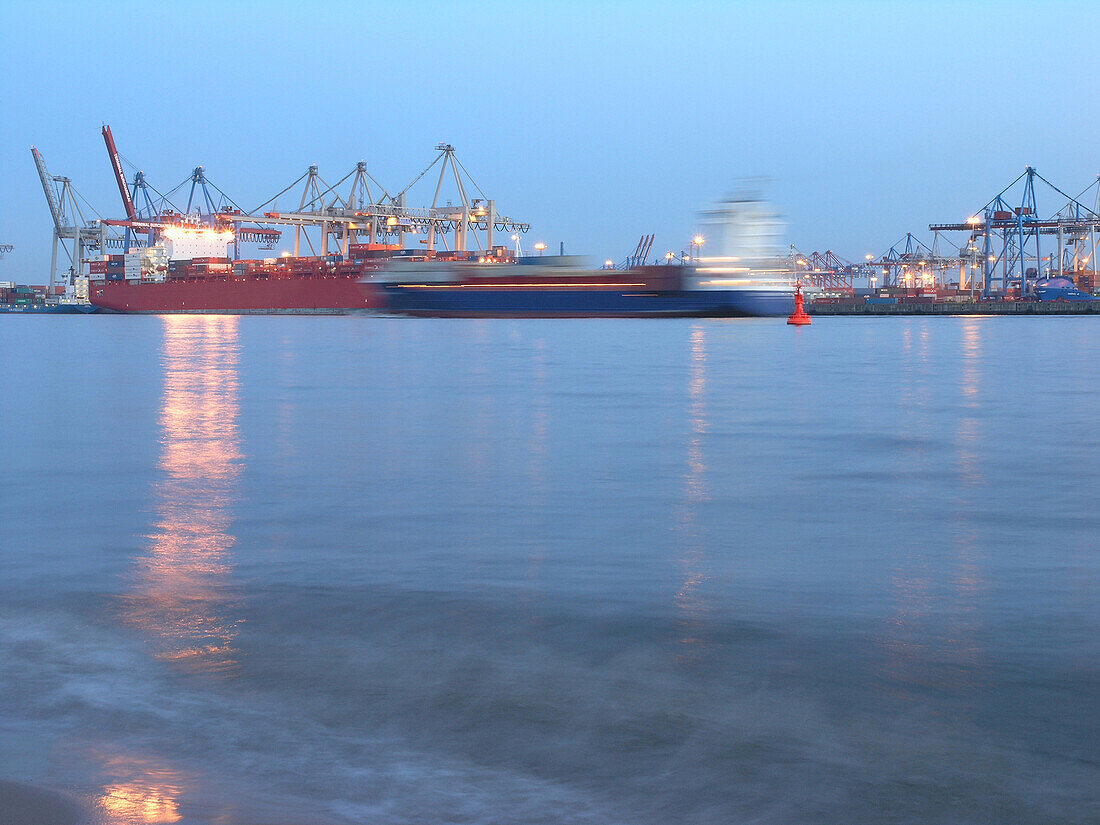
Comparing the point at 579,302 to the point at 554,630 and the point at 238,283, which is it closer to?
the point at 238,283

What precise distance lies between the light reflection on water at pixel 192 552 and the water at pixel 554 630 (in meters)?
0.03

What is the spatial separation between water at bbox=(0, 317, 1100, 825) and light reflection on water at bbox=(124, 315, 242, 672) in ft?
Answer: 0.08

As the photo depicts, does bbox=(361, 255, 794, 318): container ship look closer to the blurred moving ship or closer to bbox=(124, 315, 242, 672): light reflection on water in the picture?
the blurred moving ship

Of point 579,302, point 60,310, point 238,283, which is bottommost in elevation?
point 579,302

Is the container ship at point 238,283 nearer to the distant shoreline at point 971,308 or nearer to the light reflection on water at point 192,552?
the distant shoreline at point 971,308

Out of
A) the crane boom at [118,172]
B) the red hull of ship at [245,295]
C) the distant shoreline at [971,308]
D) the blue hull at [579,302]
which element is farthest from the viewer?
the crane boom at [118,172]

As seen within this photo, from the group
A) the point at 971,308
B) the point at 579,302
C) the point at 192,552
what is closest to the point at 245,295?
the point at 579,302

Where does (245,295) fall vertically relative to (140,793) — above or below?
above

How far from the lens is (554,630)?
3.80 metres

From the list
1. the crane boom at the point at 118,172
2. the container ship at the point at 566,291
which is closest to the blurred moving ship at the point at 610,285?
the container ship at the point at 566,291

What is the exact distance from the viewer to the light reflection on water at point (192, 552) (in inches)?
145

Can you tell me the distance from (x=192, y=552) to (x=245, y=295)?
8963cm

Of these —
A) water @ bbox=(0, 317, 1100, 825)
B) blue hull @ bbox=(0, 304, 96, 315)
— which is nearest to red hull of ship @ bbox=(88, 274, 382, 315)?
blue hull @ bbox=(0, 304, 96, 315)

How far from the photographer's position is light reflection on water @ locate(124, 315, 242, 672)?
368 centimetres
